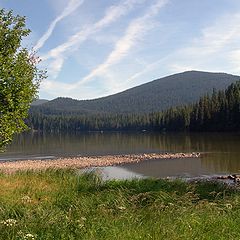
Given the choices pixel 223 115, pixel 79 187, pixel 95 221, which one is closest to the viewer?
pixel 95 221

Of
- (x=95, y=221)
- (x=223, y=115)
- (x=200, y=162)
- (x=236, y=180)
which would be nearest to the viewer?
(x=95, y=221)

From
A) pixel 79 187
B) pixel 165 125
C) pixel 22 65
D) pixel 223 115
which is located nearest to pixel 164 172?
pixel 79 187

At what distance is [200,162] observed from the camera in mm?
51781

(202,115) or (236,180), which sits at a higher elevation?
(202,115)

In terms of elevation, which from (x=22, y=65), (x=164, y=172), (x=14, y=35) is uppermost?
(x=14, y=35)

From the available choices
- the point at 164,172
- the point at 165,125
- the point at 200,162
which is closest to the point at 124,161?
the point at 200,162

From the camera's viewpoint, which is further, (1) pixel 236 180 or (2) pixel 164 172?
(2) pixel 164 172

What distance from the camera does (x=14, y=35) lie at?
17.6 meters

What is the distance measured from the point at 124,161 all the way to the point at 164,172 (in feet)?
49.1

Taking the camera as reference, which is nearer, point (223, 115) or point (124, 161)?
point (124, 161)

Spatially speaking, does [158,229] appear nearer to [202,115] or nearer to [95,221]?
[95,221]

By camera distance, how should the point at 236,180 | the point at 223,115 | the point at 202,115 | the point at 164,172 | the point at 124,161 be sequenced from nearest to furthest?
the point at 236,180 < the point at 164,172 < the point at 124,161 < the point at 223,115 < the point at 202,115

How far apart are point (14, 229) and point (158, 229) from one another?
2706 mm

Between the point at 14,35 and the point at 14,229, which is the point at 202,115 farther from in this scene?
the point at 14,229
